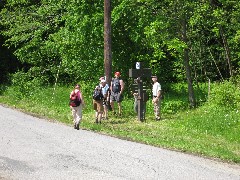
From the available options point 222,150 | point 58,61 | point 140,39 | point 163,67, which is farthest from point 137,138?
point 58,61

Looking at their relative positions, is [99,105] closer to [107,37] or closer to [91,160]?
[107,37]

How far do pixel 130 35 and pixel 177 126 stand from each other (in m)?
9.33

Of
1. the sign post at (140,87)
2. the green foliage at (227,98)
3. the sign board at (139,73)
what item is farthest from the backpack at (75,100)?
the green foliage at (227,98)

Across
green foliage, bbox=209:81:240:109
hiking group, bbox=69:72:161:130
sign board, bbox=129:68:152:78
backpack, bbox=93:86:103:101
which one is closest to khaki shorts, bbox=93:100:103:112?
hiking group, bbox=69:72:161:130

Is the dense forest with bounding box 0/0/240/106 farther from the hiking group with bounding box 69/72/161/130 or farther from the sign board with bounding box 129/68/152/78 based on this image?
the hiking group with bounding box 69/72/161/130

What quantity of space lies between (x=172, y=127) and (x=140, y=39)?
8.90 metres

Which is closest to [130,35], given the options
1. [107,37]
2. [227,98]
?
[107,37]

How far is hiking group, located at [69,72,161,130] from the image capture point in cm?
1631

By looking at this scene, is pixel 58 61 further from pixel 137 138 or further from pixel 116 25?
pixel 137 138

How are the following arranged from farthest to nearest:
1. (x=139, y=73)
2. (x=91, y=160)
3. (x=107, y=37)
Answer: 1. (x=107, y=37)
2. (x=139, y=73)
3. (x=91, y=160)

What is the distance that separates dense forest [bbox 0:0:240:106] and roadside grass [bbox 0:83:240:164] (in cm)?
260

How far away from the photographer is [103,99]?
18422 millimetres

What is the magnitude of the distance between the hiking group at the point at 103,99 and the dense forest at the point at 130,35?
2903 mm

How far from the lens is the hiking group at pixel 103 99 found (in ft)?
53.5
